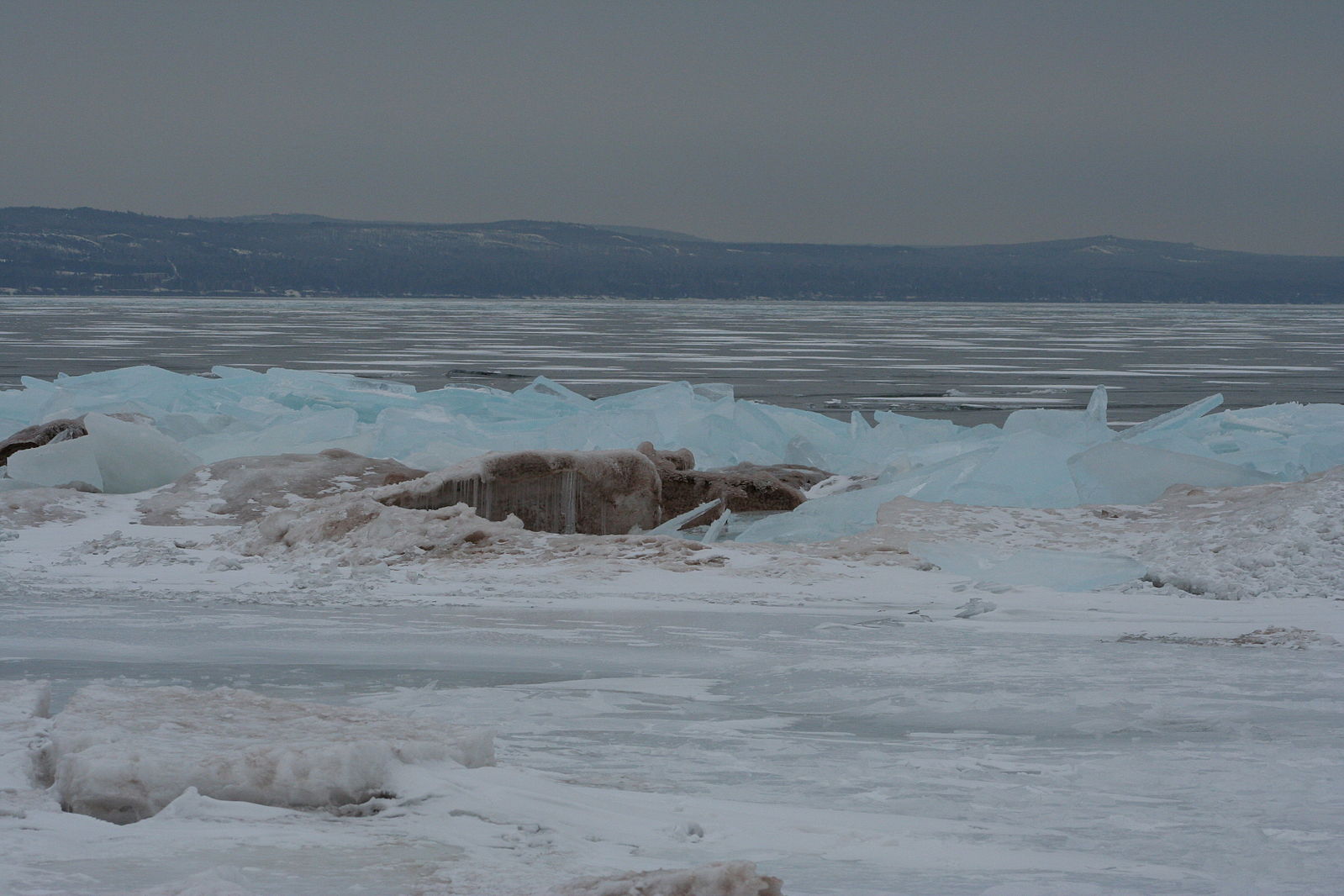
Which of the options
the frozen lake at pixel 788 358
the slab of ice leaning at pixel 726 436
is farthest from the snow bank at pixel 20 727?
the frozen lake at pixel 788 358

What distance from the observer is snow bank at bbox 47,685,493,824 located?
2.16 m

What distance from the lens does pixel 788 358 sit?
21.6 meters

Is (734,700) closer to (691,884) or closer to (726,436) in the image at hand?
(691,884)

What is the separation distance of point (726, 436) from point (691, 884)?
686cm

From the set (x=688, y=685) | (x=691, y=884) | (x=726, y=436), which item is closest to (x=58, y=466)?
(x=726, y=436)

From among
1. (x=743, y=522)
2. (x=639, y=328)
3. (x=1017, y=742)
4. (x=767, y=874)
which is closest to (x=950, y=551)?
(x=743, y=522)

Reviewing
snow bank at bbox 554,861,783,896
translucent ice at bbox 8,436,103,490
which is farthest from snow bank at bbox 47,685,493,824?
translucent ice at bbox 8,436,103,490

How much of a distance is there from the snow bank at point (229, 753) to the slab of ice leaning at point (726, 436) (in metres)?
3.67

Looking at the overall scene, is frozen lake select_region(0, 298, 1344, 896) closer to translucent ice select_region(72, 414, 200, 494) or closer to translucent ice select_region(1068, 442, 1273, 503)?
translucent ice select_region(72, 414, 200, 494)

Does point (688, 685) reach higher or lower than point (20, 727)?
Result: lower

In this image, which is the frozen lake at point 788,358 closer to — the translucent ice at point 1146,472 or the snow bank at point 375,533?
the translucent ice at point 1146,472

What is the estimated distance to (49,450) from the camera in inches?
255

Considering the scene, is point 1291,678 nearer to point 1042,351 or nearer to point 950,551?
point 950,551

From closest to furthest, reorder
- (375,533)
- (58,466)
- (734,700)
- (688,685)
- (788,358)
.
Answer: (734,700)
(688,685)
(375,533)
(58,466)
(788,358)
